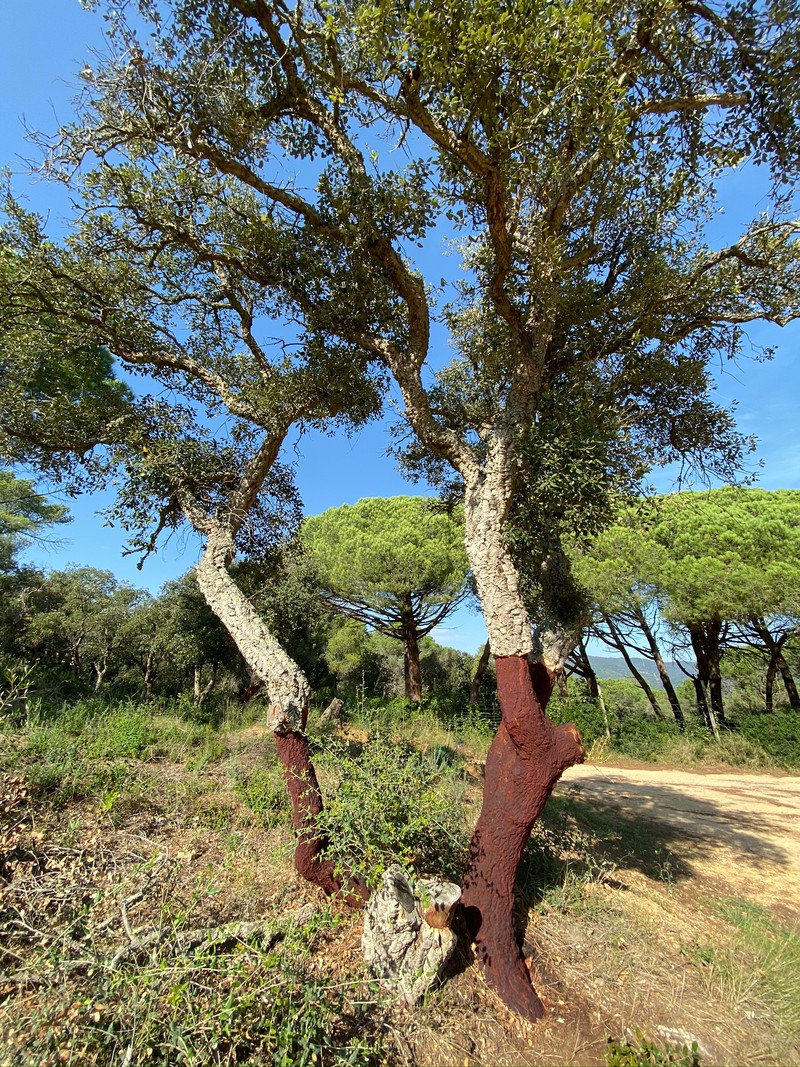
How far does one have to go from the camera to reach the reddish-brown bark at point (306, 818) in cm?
388

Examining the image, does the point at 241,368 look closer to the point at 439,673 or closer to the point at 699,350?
the point at 699,350

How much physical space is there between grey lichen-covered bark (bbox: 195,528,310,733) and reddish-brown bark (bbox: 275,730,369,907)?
179 mm

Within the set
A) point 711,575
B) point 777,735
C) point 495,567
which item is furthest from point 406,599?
point 495,567

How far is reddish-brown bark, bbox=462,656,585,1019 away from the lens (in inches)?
145

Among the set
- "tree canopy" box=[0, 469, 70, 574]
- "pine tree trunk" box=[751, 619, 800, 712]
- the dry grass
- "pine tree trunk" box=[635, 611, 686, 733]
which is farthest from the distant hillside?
"tree canopy" box=[0, 469, 70, 574]

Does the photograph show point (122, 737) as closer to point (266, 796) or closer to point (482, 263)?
point (266, 796)

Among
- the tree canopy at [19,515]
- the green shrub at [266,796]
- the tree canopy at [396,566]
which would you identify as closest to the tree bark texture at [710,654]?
the tree canopy at [396,566]

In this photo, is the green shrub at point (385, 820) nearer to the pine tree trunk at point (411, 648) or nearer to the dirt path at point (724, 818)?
the dirt path at point (724, 818)

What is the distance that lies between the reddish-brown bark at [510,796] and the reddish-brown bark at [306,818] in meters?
0.95

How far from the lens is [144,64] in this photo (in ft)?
12.7

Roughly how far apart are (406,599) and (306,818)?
13.6m

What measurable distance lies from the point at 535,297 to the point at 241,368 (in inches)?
173

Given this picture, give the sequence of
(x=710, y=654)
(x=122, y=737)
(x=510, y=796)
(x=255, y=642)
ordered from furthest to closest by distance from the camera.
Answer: (x=710, y=654) < (x=122, y=737) < (x=255, y=642) < (x=510, y=796)

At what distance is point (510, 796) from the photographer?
12.9ft
